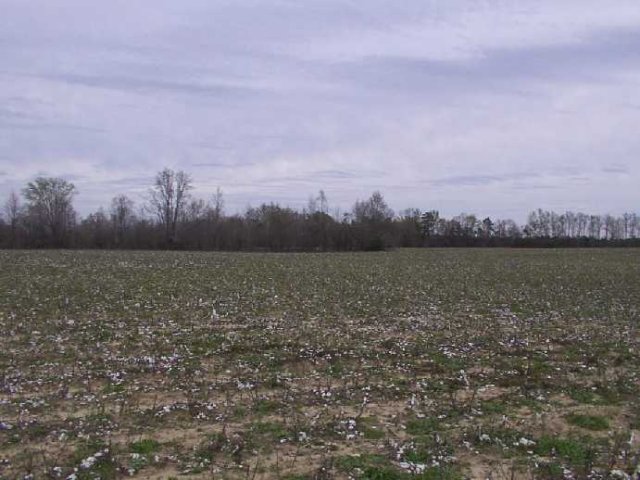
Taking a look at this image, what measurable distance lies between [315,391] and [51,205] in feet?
381

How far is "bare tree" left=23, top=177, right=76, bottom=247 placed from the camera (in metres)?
106

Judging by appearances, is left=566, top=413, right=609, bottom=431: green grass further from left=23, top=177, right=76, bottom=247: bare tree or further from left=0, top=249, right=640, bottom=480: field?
left=23, top=177, right=76, bottom=247: bare tree

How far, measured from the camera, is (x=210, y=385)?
907cm

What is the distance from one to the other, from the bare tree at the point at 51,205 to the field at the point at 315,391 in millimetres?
95978

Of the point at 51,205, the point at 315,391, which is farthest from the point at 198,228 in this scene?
the point at 315,391

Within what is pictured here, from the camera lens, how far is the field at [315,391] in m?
6.09

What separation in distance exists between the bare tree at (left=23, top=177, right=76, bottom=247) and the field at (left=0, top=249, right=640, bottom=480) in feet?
315

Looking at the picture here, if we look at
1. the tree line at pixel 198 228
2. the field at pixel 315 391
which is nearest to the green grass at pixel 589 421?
the field at pixel 315 391

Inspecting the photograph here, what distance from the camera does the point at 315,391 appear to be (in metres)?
8.80

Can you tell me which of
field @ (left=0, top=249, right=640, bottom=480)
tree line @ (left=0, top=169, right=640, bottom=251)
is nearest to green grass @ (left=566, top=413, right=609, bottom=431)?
field @ (left=0, top=249, right=640, bottom=480)

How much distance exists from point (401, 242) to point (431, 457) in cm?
11611

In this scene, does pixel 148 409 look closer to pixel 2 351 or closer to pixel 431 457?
pixel 431 457

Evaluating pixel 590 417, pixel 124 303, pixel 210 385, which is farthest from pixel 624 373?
pixel 124 303

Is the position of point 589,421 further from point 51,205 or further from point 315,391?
point 51,205
